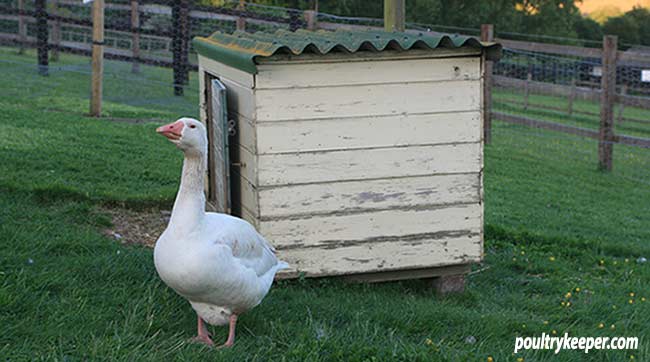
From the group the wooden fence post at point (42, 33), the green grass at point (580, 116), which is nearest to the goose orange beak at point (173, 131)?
the wooden fence post at point (42, 33)

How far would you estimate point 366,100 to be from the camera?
621cm

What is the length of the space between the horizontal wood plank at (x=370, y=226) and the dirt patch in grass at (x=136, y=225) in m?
A: 1.49

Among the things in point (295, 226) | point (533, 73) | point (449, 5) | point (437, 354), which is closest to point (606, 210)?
point (295, 226)

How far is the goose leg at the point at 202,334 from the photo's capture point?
4.75 m

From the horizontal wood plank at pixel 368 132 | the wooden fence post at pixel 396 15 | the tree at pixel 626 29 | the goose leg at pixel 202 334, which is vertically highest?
the tree at pixel 626 29

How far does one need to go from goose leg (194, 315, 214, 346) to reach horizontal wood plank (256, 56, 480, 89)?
1754 mm

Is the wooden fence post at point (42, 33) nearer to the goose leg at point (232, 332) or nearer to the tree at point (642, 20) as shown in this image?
the goose leg at point (232, 332)

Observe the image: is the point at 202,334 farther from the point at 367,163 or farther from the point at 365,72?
the point at 365,72

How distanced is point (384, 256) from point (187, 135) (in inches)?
81.7

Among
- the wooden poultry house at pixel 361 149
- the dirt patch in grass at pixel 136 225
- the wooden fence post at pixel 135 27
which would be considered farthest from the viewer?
the wooden fence post at pixel 135 27

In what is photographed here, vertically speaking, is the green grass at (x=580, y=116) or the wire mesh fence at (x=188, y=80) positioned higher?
the wire mesh fence at (x=188, y=80)

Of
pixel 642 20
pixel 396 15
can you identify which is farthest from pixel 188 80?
pixel 642 20

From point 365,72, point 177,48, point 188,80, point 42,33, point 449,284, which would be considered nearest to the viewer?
point 365,72

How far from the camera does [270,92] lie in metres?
6.02
